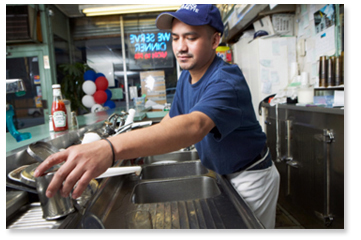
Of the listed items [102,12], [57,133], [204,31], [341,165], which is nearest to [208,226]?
[204,31]

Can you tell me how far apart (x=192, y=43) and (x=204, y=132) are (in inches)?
19.1

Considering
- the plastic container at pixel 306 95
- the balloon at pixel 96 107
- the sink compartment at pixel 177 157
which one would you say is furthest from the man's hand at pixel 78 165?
the balloon at pixel 96 107

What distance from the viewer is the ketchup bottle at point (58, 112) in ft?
4.35

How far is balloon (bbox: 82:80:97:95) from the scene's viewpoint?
505cm

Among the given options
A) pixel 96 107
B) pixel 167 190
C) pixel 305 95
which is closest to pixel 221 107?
pixel 167 190

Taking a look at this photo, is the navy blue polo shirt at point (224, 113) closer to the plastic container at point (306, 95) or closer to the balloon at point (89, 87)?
the plastic container at point (306, 95)

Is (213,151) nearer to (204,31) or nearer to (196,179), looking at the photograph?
(196,179)

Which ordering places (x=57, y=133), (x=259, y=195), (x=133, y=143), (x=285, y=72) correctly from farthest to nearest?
(x=285, y=72) < (x=57, y=133) < (x=259, y=195) < (x=133, y=143)

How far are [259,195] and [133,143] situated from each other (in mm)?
854

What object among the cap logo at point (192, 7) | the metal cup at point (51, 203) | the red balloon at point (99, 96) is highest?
the cap logo at point (192, 7)

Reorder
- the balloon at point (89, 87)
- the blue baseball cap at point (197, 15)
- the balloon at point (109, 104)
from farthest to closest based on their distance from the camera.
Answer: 1. the balloon at point (109, 104)
2. the balloon at point (89, 87)
3. the blue baseball cap at point (197, 15)

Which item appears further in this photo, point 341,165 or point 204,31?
point 341,165

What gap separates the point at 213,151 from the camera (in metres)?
1.07

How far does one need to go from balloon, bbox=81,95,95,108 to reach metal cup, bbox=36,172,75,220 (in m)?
4.74
